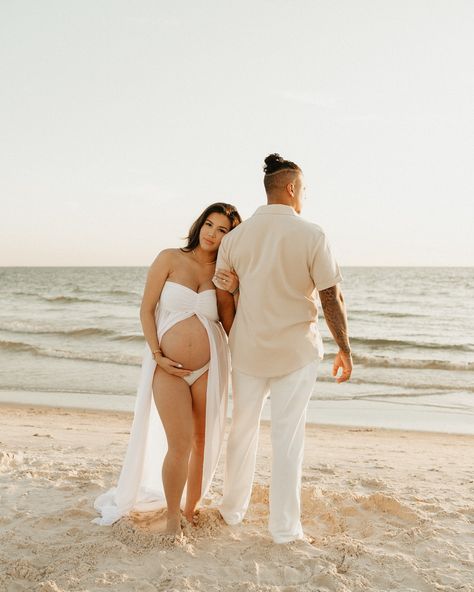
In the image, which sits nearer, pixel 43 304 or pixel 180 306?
pixel 180 306

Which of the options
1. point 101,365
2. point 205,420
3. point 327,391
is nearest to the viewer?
point 205,420

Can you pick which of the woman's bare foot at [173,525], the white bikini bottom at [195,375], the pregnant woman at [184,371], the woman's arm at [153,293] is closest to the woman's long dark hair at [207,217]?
the pregnant woman at [184,371]

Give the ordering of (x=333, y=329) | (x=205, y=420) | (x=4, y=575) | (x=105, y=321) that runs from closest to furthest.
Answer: (x=4, y=575) < (x=333, y=329) < (x=205, y=420) < (x=105, y=321)

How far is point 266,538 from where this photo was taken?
3.60 meters

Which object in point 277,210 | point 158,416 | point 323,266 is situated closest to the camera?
point 323,266

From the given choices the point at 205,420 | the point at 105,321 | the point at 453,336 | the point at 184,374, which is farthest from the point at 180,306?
the point at 105,321

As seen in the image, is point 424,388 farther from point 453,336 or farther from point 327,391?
point 453,336

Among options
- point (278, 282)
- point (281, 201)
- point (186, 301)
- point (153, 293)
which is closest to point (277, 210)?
point (281, 201)

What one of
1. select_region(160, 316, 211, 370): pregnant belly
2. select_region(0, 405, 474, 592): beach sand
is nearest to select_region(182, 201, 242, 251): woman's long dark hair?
select_region(160, 316, 211, 370): pregnant belly

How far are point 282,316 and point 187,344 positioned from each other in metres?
0.60

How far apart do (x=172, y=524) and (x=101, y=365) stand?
920 cm

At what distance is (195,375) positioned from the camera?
3.64 metres

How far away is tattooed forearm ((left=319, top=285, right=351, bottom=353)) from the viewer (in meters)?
3.34

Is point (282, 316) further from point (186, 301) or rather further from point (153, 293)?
point (153, 293)
